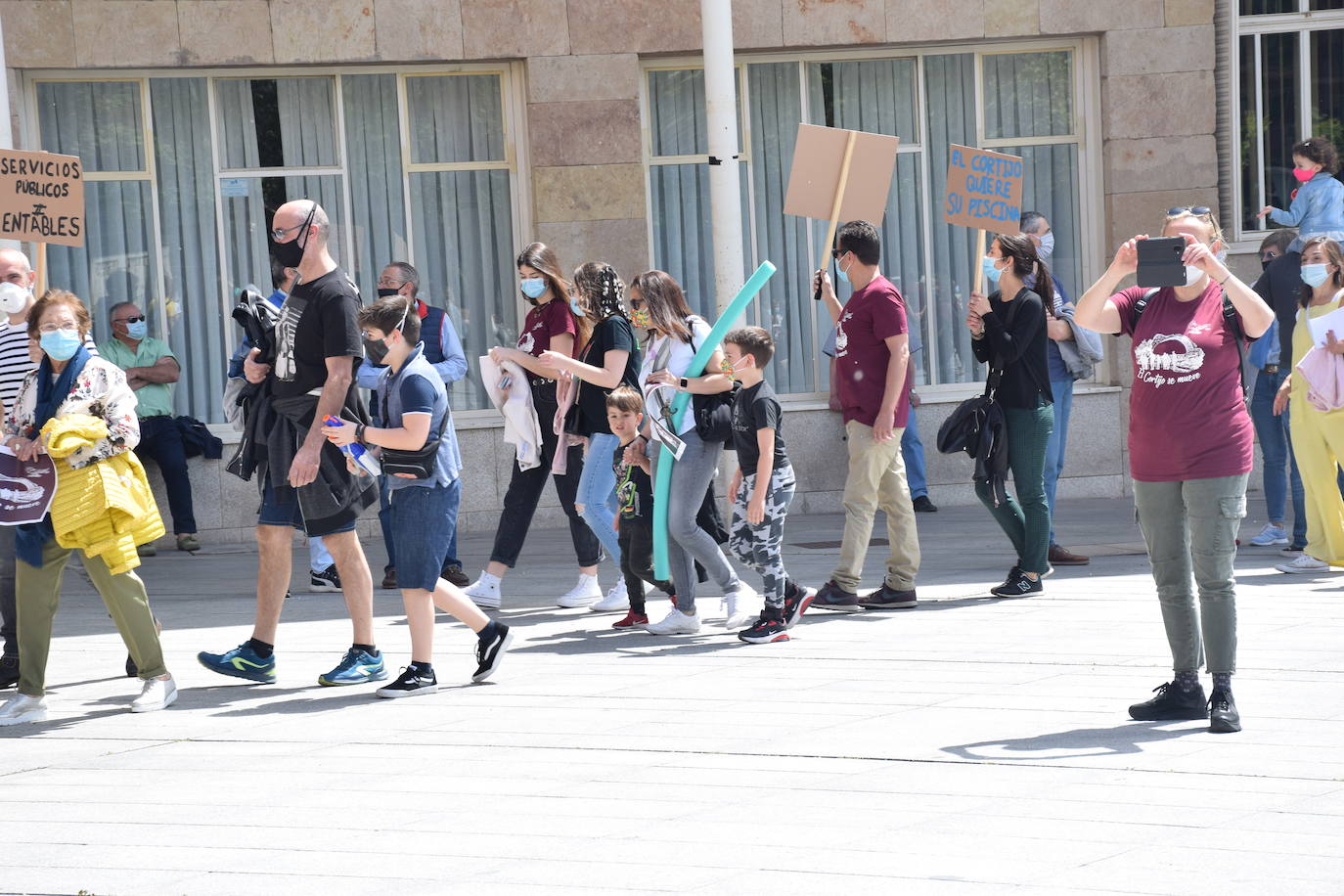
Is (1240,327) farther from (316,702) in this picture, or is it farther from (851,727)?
(316,702)

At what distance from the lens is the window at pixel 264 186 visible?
500 inches

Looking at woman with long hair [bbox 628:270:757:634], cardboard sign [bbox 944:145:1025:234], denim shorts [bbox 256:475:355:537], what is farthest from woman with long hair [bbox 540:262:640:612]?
cardboard sign [bbox 944:145:1025:234]

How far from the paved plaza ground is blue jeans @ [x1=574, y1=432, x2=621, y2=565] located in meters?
0.48

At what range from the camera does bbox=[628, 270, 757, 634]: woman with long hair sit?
25.9 ft

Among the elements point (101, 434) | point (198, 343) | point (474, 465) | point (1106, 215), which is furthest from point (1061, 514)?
point (101, 434)

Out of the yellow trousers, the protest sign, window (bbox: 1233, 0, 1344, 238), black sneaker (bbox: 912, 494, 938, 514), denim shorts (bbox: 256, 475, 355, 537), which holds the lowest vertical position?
black sneaker (bbox: 912, 494, 938, 514)

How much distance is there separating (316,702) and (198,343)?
6.72 meters

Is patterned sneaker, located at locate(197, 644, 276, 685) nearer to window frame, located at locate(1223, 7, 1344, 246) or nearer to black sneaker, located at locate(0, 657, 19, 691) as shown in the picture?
black sneaker, located at locate(0, 657, 19, 691)

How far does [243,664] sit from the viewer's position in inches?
285

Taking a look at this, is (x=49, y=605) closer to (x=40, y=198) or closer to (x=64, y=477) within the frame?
(x=64, y=477)

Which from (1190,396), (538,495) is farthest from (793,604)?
(1190,396)

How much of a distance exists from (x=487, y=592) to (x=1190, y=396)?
437cm

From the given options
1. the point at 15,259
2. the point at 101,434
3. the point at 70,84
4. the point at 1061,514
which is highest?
the point at 70,84

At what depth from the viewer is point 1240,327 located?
596cm
